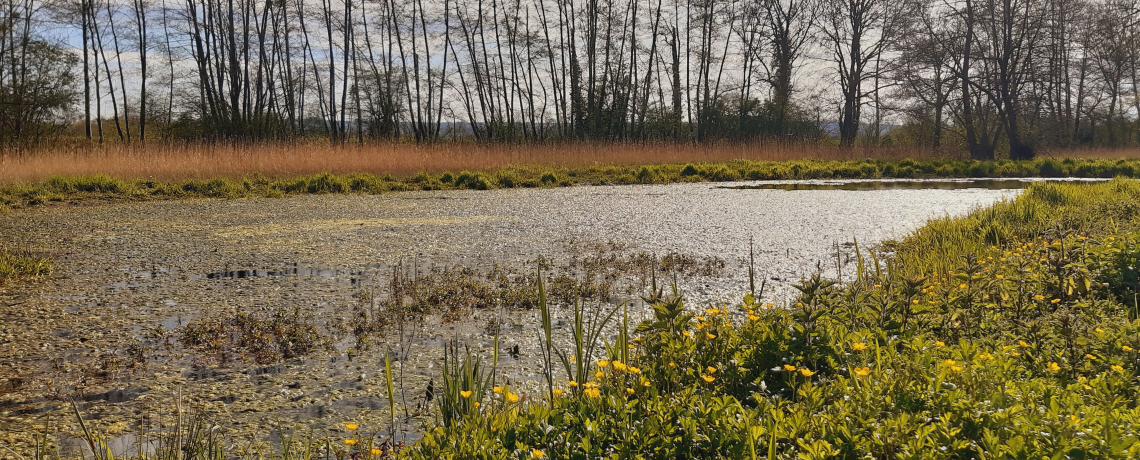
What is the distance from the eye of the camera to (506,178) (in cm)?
1113

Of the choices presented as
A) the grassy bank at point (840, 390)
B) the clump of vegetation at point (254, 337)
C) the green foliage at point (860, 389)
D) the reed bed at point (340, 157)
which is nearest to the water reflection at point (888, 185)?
the reed bed at point (340, 157)

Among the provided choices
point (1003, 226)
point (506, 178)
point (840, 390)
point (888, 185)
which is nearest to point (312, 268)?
point (840, 390)

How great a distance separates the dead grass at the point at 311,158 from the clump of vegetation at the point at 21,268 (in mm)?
6647

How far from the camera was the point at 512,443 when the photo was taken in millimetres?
1396

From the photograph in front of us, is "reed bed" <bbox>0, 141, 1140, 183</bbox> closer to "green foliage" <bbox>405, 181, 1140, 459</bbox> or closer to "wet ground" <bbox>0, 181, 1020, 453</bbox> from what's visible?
"wet ground" <bbox>0, 181, 1020, 453</bbox>

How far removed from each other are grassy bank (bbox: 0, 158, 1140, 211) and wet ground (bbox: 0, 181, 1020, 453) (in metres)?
0.96

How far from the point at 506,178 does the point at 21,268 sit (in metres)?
7.77

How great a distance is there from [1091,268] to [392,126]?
66.7 ft

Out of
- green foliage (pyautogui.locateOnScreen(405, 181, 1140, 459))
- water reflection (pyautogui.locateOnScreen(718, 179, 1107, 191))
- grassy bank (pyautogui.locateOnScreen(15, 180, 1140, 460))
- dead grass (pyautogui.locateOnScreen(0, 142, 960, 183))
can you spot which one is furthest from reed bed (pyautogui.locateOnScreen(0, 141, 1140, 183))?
green foliage (pyautogui.locateOnScreen(405, 181, 1140, 459))

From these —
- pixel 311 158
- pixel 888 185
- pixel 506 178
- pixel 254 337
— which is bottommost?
pixel 254 337

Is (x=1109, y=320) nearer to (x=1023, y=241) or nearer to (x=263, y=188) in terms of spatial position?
(x=1023, y=241)

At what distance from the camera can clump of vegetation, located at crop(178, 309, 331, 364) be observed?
239 cm

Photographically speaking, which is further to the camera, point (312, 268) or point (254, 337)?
point (312, 268)

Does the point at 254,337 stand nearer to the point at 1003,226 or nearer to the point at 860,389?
the point at 860,389
